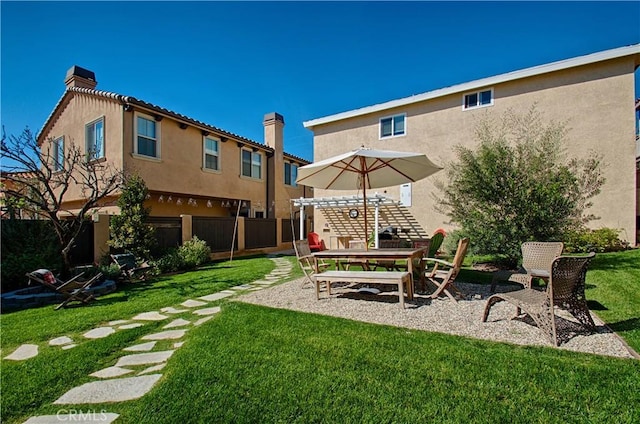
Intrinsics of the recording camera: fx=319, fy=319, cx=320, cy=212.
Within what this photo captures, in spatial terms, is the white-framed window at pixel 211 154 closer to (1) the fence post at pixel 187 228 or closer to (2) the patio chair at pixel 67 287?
(1) the fence post at pixel 187 228

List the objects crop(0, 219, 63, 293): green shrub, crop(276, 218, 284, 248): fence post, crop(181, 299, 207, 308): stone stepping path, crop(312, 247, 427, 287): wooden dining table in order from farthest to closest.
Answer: crop(276, 218, 284, 248): fence post
crop(0, 219, 63, 293): green shrub
crop(181, 299, 207, 308): stone stepping path
crop(312, 247, 427, 287): wooden dining table

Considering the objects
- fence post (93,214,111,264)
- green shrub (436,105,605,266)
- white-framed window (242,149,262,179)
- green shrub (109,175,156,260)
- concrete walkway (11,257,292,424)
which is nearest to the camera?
concrete walkway (11,257,292,424)

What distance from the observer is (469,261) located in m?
11.1

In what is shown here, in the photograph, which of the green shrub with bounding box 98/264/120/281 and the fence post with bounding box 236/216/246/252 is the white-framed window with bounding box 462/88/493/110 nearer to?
the fence post with bounding box 236/216/246/252

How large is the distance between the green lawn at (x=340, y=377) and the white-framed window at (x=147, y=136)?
379 inches

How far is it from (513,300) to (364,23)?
35.2 ft

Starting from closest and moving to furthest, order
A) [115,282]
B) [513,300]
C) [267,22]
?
[513,300], [115,282], [267,22]

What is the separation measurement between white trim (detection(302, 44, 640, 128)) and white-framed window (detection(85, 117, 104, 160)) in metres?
9.81

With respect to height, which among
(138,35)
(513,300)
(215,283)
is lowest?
(215,283)

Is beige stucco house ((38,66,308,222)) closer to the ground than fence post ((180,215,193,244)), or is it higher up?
higher up

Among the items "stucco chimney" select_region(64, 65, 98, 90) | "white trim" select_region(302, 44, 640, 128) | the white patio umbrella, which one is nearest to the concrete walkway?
the white patio umbrella


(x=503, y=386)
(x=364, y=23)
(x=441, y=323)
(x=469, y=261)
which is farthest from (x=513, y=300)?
(x=364, y=23)

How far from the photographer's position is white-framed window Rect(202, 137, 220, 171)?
51.4ft

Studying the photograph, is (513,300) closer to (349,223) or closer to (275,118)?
(349,223)
